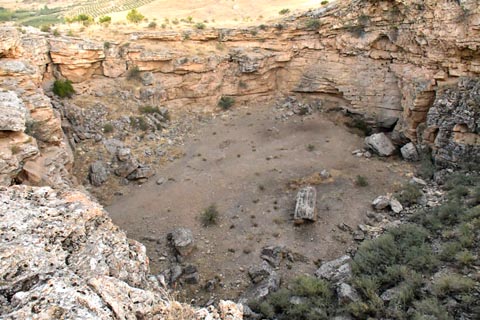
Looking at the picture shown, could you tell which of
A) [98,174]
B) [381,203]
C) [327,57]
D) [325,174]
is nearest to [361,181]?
[325,174]

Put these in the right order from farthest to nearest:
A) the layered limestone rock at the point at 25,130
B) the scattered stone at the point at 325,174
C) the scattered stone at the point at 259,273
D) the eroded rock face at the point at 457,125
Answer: the scattered stone at the point at 325,174 → the eroded rock face at the point at 457,125 → the scattered stone at the point at 259,273 → the layered limestone rock at the point at 25,130

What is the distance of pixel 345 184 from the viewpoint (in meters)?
15.3

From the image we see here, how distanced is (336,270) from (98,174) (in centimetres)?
1083

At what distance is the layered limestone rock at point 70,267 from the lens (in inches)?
145

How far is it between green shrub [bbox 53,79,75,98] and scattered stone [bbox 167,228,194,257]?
1030cm

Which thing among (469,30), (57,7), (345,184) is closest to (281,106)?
(345,184)

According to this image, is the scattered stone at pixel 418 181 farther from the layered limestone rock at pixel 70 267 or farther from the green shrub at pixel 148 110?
the green shrub at pixel 148 110

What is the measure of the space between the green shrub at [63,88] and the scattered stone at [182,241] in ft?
33.8

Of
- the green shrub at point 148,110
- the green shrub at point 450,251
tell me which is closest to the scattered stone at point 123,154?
the green shrub at point 148,110

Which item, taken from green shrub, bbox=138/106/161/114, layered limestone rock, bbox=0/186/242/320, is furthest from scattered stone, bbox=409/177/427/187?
green shrub, bbox=138/106/161/114

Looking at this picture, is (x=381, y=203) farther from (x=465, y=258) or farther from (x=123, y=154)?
(x=123, y=154)

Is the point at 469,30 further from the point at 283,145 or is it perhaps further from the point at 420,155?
the point at 283,145

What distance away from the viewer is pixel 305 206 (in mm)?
13258

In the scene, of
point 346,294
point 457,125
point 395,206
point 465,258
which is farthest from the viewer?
point 457,125
